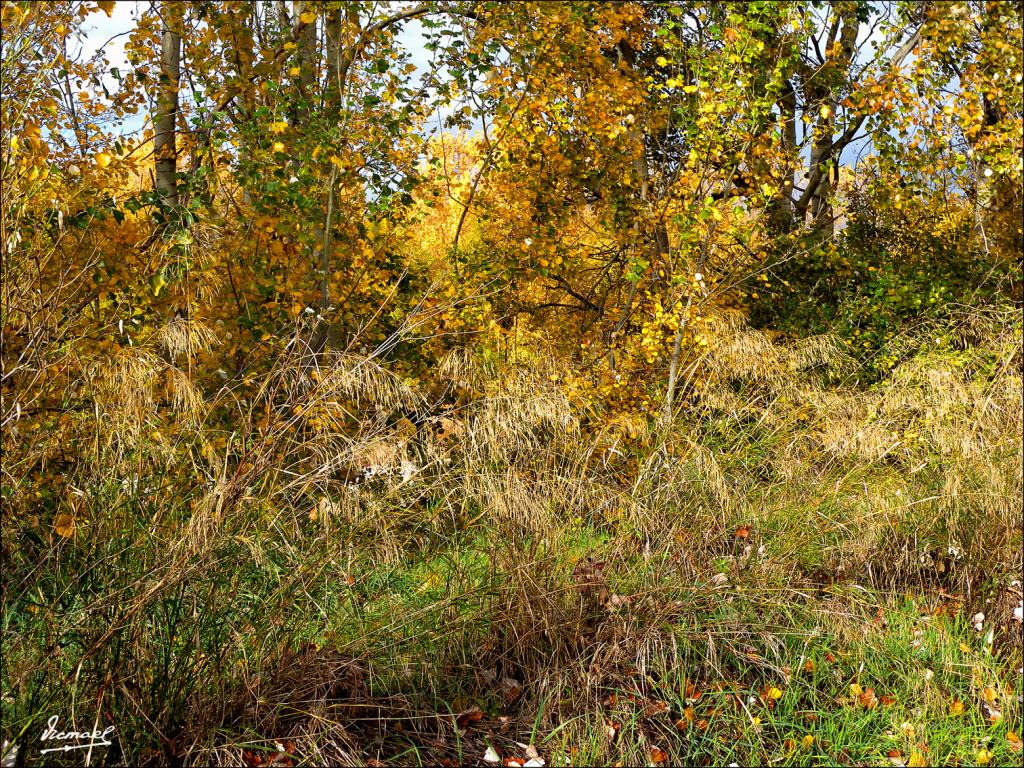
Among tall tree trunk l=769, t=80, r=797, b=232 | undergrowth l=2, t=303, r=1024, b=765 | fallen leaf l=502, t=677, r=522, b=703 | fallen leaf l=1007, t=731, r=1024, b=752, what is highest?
tall tree trunk l=769, t=80, r=797, b=232

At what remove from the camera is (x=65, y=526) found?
8.45ft

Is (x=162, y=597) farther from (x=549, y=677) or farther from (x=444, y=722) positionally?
(x=549, y=677)

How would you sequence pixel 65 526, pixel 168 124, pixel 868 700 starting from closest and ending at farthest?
pixel 65 526 < pixel 868 700 < pixel 168 124

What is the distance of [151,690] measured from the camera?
2533 mm

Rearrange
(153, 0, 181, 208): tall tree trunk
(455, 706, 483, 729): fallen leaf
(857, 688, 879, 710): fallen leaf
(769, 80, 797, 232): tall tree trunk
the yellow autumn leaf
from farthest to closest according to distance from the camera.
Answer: (769, 80, 797, 232): tall tree trunk → (153, 0, 181, 208): tall tree trunk → (857, 688, 879, 710): fallen leaf → (455, 706, 483, 729): fallen leaf → the yellow autumn leaf

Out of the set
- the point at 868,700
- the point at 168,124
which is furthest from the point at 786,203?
the point at 868,700

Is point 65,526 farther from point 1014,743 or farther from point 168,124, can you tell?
point 168,124

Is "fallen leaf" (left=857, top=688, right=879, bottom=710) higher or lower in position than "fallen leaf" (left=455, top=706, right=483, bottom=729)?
higher

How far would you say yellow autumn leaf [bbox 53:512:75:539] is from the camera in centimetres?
254

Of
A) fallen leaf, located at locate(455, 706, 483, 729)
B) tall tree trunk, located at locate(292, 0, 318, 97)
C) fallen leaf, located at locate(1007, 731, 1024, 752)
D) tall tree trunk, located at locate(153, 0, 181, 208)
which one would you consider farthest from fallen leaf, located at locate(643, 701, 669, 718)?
tall tree trunk, located at locate(153, 0, 181, 208)

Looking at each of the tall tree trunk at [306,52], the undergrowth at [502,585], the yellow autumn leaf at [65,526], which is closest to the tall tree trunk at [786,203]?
the tall tree trunk at [306,52]

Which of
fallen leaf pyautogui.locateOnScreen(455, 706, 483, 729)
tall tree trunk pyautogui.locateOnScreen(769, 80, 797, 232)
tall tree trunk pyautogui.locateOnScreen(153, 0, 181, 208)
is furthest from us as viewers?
tall tree trunk pyautogui.locateOnScreen(769, 80, 797, 232)

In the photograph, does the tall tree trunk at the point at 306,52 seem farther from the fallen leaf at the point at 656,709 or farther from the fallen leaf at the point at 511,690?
the fallen leaf at the point at 656,709

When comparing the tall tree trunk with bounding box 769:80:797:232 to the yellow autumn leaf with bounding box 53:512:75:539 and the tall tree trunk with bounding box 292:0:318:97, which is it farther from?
the yellow autumn leaf with bounding box 53:512:75:539
